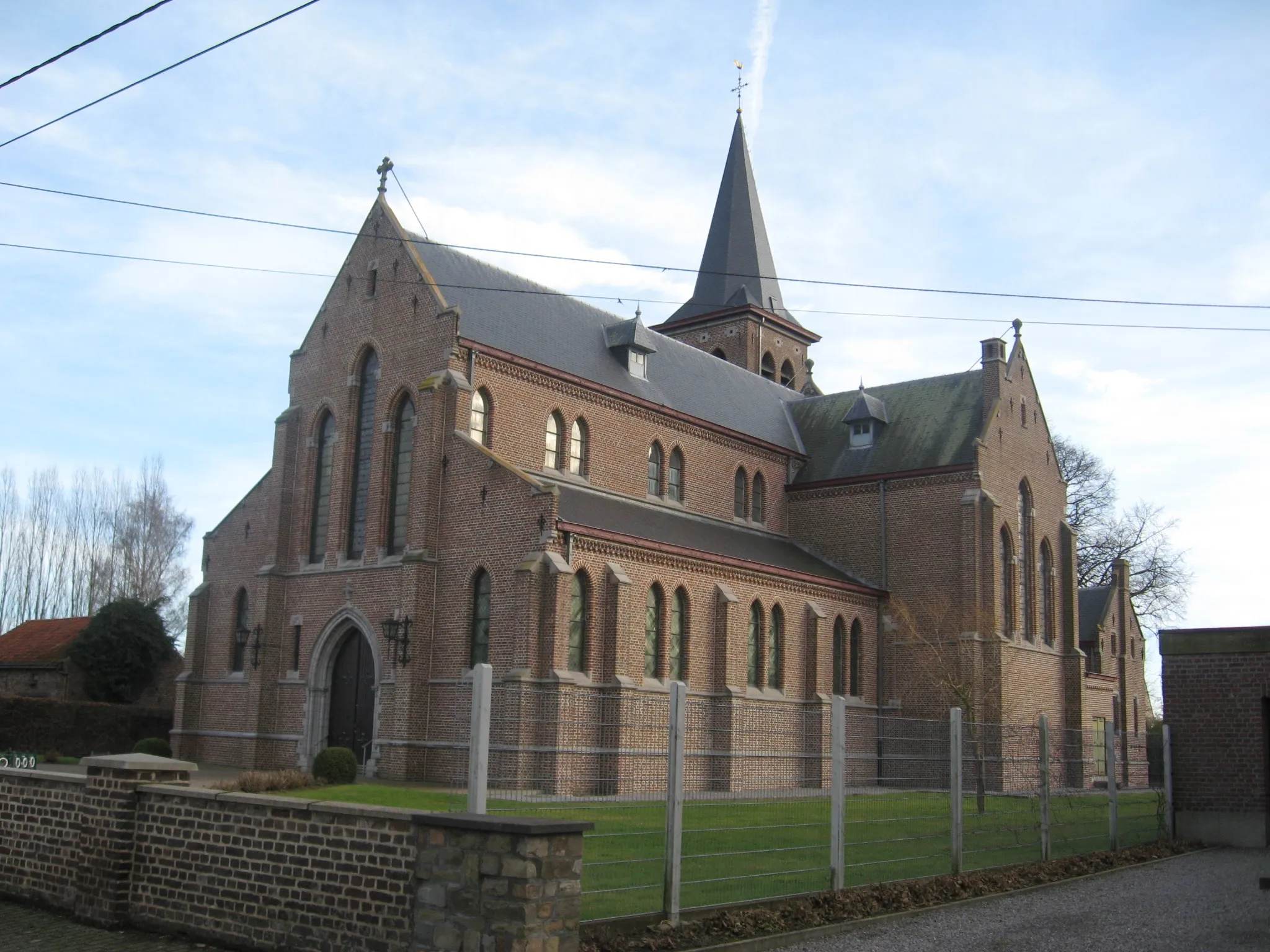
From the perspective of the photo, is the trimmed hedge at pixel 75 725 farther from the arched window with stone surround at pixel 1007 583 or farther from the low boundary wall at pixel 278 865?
the arched window with stone surround at pixel 1007 583

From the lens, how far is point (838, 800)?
12.0m

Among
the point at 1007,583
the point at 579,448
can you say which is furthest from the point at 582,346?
the point at 1007,583

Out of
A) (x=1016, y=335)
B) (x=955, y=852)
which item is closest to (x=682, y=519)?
(x=1016, y=335)

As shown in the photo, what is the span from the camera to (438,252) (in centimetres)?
2944

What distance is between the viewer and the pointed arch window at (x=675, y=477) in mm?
32969

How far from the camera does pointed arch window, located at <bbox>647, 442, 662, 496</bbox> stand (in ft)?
106

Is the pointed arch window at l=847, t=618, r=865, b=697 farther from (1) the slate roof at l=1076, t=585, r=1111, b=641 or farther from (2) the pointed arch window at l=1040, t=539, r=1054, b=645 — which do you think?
(1) the slate roof at l=1076, t=585, r=1111, b=641

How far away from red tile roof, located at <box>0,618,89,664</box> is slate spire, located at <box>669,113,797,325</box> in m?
24.9

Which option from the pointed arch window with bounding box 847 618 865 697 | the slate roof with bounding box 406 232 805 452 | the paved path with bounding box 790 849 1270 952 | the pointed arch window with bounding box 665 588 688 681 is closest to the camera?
the paved path with bounding box 790 849 1270 952

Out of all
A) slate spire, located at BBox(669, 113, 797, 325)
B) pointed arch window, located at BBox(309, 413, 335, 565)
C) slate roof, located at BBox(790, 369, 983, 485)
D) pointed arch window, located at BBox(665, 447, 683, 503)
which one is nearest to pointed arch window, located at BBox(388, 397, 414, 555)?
pointed arch window, located at BBox(309, 413, 335, 565)

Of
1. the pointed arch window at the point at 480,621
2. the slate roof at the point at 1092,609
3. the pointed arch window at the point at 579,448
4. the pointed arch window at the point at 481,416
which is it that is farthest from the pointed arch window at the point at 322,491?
the slate roof at the point at 1092,609

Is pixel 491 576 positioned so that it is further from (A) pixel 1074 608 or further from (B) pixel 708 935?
(A) pixel 1074 608

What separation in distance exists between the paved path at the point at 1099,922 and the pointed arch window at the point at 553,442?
54.8 feet

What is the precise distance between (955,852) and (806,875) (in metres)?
2.54
